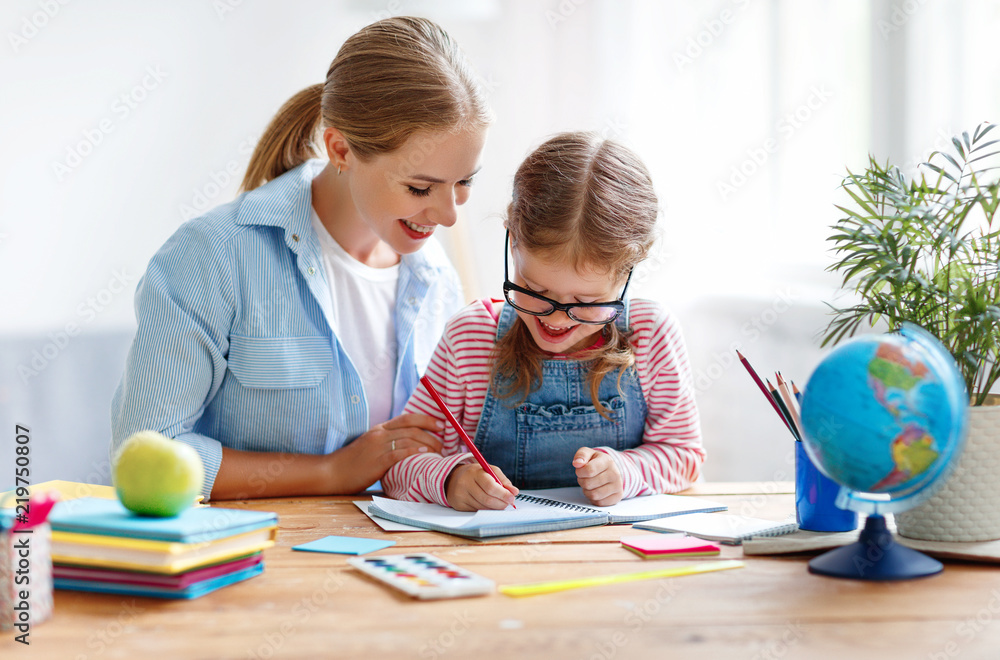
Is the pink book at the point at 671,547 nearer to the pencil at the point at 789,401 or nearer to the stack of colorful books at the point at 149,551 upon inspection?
the pencil at the point at 789,401

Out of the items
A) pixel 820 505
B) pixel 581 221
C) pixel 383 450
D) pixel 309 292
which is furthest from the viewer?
pixel 309 292

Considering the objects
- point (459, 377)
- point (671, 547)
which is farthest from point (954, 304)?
point (459, 377)

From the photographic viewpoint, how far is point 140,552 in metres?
0.82

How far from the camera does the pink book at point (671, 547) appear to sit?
3.22ft

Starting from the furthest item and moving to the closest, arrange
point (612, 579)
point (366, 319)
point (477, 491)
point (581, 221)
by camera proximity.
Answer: point (366, 319) < point (581, 221) < point (477, 491) < point (612, 579)

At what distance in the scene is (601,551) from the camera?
101 cm

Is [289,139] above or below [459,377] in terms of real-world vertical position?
above

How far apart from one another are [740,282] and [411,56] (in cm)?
161

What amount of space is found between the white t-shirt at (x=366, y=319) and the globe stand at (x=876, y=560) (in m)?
0.92

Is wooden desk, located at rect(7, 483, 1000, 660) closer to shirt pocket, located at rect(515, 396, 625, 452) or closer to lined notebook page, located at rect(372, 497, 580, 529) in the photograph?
lined notebook page, located at rect(372, 497, 580, 529)

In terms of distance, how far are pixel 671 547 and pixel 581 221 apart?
50cm

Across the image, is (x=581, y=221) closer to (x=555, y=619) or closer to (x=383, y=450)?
(x=383, y=450)

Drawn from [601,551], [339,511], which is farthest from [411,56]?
[601,551]

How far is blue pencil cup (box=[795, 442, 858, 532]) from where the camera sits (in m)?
1.06
